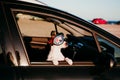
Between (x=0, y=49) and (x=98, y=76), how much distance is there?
45.1 inches

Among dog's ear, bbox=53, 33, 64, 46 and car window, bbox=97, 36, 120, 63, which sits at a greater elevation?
dog's ear, bbox=53, 33, 64, 46

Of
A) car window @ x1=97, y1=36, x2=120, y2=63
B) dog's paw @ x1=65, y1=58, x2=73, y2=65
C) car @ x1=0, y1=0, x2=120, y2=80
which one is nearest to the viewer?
car @ x1=0, y1=0, x2=120, y2=80

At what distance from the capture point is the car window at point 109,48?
13.2 ft

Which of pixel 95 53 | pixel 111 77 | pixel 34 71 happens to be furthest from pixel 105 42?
pixel 34 71

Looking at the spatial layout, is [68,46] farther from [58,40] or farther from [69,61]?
[69,61]

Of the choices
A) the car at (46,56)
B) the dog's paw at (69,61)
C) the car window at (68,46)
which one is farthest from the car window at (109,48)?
the dog's paw at (69,61)

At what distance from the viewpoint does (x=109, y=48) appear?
422 centimetres

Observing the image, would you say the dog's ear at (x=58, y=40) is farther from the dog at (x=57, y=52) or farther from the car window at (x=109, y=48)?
the car window at (x=109, y=48)

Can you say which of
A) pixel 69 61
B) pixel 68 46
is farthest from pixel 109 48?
pixel 68 46

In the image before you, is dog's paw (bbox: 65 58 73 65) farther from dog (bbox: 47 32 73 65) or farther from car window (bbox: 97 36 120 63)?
car window (bbox: 97 36 120 63)

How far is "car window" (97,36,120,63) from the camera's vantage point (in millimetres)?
4011

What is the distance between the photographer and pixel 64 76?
3732 millimetres

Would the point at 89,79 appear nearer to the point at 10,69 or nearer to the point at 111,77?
the point at 111,77

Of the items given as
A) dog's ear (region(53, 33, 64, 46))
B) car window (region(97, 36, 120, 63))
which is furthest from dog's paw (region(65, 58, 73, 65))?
car window (region(97, 36, 120, 63))
